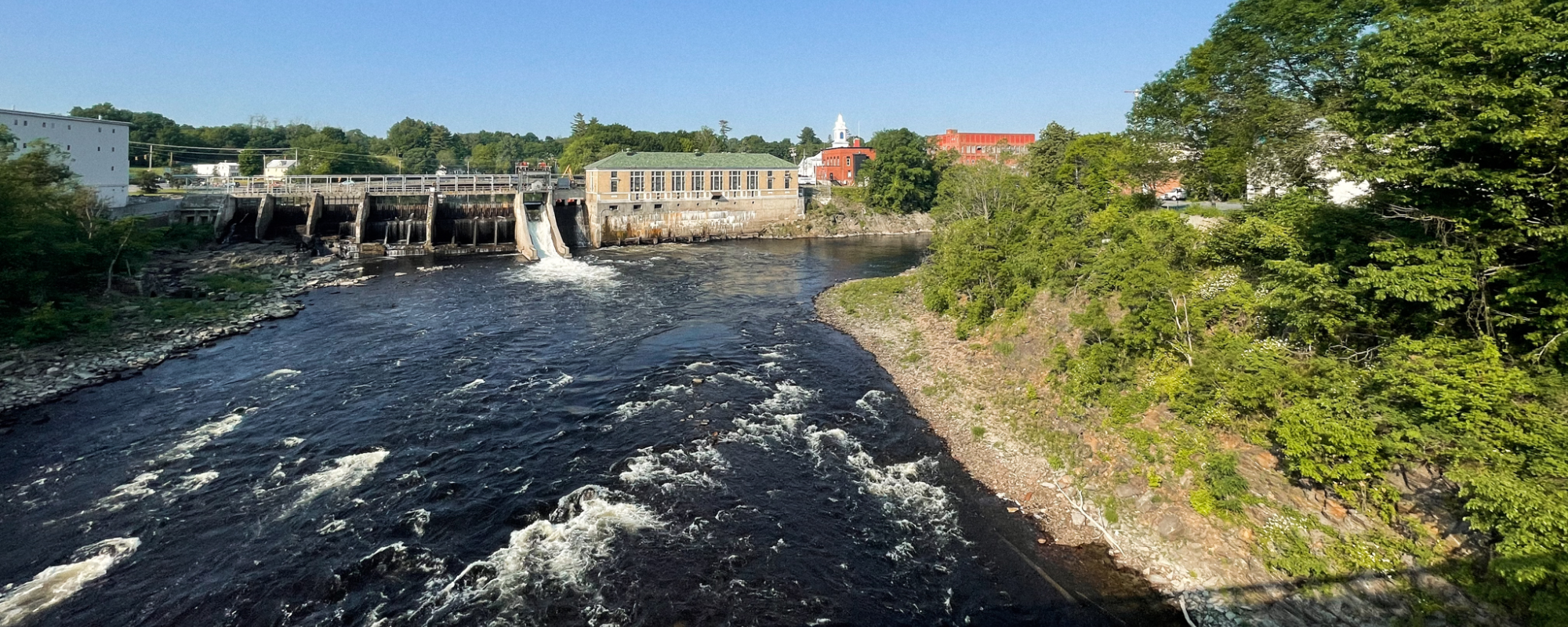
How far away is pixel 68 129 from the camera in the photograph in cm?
5184

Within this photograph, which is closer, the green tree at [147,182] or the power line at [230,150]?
the green tree at [147,182]

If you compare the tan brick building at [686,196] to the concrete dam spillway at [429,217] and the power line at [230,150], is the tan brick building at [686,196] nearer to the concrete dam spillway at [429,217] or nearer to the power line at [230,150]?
the concrete dam spillway at [429,217]

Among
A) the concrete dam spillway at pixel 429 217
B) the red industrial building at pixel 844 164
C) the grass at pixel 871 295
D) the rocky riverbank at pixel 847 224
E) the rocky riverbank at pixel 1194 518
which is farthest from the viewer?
the red industrial building at pixel 844 164

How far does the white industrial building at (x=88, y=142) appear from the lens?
48.8m

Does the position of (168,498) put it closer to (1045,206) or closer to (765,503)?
(765,503)

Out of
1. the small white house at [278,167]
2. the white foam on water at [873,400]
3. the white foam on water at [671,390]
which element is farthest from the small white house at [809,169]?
the white foam on water at [873,400]

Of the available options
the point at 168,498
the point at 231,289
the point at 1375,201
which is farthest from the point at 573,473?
the point at 231,289

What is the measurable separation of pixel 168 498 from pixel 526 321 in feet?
64.4

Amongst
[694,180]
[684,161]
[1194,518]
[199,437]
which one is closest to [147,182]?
[684,161]

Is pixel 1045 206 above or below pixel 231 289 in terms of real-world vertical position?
above

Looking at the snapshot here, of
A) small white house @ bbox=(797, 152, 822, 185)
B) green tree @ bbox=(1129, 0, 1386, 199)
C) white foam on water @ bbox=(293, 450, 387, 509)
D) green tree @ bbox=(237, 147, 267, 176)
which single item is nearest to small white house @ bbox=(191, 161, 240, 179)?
green tree @ bbox=(237, 147, 267, 176)

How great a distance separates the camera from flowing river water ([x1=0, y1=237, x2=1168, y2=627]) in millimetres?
13664

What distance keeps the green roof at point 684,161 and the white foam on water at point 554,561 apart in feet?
189

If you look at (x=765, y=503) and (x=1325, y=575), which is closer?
(x=1325, y=575)
